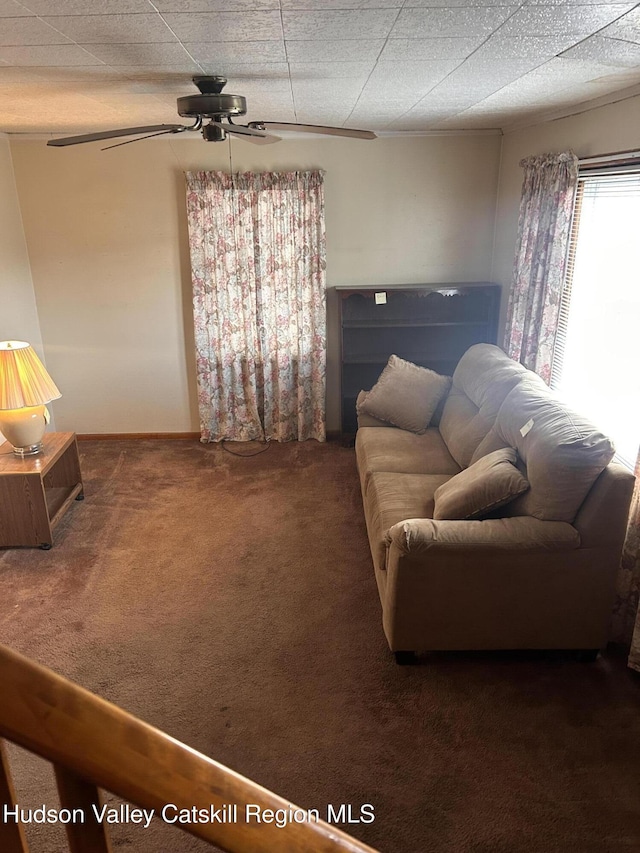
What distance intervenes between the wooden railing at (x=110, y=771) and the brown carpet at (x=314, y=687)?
1.62m

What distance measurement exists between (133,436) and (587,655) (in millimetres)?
4008

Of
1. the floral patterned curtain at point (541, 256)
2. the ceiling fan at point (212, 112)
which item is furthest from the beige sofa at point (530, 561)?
the ceiling fan at point (212, 112)

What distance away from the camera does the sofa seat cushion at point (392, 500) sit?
2887 millimetres

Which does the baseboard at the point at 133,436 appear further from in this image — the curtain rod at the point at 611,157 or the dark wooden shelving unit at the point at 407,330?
the curtain rod at the point at 611,157

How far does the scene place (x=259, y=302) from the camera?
16.0 ft

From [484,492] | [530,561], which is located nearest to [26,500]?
[484,492]

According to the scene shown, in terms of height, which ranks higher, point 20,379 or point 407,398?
point 20,379

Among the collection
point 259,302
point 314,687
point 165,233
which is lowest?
point 314,687

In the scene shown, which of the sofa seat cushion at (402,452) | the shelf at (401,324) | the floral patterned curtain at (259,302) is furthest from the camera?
the shelf at (401,324)

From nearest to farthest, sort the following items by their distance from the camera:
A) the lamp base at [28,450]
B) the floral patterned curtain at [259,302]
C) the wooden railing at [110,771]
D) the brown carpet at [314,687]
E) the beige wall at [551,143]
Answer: the wooden railing at [110,771], the brown carpet at [314,687], the beige wall at [551,143], the lamp base at [28,450], the floral patterned curtain at [259,302]

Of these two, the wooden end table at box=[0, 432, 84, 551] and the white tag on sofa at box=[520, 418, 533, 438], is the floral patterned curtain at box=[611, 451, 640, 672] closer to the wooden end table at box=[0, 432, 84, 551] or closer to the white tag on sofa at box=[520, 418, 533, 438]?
the white tag on sofa at box=[520, 418, 533, 438]

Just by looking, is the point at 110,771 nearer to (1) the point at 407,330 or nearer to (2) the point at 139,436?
(1) the point at 407,330

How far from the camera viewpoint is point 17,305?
468 centimetres

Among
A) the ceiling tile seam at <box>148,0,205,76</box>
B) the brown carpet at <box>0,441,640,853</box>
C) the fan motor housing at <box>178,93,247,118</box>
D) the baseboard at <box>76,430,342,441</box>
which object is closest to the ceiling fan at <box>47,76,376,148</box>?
the fan motor housing at <box>178,93,247,118</box>
